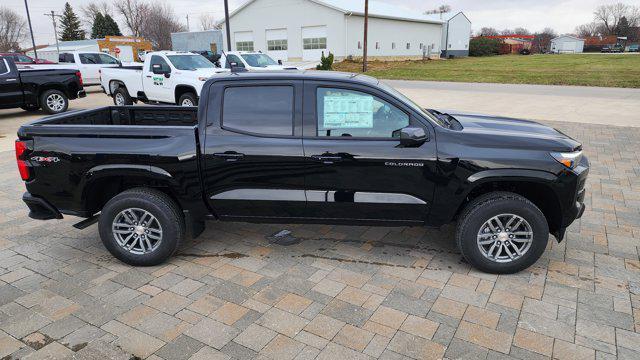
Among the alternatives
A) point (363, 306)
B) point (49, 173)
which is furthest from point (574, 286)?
point (49, 173)

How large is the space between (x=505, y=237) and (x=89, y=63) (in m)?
20.5

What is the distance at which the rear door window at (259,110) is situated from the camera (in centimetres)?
386

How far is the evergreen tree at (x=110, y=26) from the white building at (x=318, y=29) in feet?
121

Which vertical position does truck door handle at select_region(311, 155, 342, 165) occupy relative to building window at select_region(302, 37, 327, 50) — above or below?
→ below

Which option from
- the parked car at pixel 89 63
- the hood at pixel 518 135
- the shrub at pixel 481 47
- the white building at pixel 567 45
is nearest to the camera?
the hood at pixel 518 135

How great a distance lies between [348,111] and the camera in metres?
3.86

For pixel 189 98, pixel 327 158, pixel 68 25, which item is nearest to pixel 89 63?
pixel 189 98

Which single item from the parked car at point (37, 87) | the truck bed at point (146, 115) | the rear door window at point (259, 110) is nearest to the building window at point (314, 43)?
the parked car at point (37, 87)

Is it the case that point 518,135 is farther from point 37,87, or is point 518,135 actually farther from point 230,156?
point 37,87

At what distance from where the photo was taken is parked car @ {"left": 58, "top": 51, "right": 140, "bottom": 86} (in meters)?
19.3

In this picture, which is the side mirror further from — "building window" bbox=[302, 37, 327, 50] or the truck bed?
"building window" bbox=[302, 37, 327, 50]

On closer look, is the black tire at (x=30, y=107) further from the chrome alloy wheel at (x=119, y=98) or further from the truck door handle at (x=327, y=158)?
the truck door handle at (x=327, y=158)

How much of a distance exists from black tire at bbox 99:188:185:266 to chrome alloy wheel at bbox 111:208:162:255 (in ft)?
0.10

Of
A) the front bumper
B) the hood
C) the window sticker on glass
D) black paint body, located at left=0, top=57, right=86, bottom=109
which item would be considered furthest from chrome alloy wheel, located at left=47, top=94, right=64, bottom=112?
the hood
